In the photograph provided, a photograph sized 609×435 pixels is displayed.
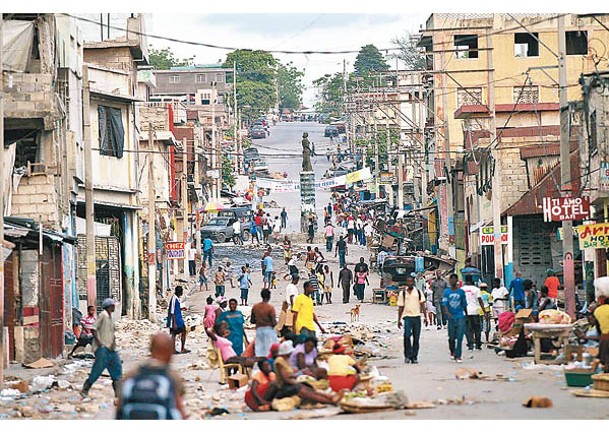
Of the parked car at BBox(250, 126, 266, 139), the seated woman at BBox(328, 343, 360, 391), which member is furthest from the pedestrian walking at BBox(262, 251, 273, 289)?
the parked car at BBox(250, 126, 266, 139)

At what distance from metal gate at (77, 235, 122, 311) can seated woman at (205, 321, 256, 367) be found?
66.7 ft

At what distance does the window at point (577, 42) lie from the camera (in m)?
70.6

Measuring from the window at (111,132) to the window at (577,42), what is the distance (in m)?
31.6

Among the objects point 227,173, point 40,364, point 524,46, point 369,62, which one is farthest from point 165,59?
point 40,364

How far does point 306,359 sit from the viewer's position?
1962cm

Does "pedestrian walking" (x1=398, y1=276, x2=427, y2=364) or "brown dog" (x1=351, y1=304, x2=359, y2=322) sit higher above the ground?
"pedestrian walking" (x1=398, y1=276, x2=427, y2=364)

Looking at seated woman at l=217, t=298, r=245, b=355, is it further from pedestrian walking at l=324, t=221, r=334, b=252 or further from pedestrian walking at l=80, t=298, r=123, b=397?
pedestrian walking at l=324, t=221, r=334, b=252

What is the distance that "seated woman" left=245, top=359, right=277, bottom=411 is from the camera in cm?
1831

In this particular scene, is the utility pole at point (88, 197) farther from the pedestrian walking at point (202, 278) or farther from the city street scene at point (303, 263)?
the pedestrian walking at point (202, 278)

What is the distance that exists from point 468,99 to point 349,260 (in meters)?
13.2

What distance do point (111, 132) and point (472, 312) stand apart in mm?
21859

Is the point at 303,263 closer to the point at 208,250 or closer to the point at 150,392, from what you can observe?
the point at 208,250

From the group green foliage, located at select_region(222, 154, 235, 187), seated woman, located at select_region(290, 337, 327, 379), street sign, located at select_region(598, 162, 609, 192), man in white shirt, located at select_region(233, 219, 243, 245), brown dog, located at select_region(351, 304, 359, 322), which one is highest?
green foliage, located at select_region(222, 154, 235, 187)

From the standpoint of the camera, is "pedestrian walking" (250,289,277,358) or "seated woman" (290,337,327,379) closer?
"seated woman" (290,337,327,379)
